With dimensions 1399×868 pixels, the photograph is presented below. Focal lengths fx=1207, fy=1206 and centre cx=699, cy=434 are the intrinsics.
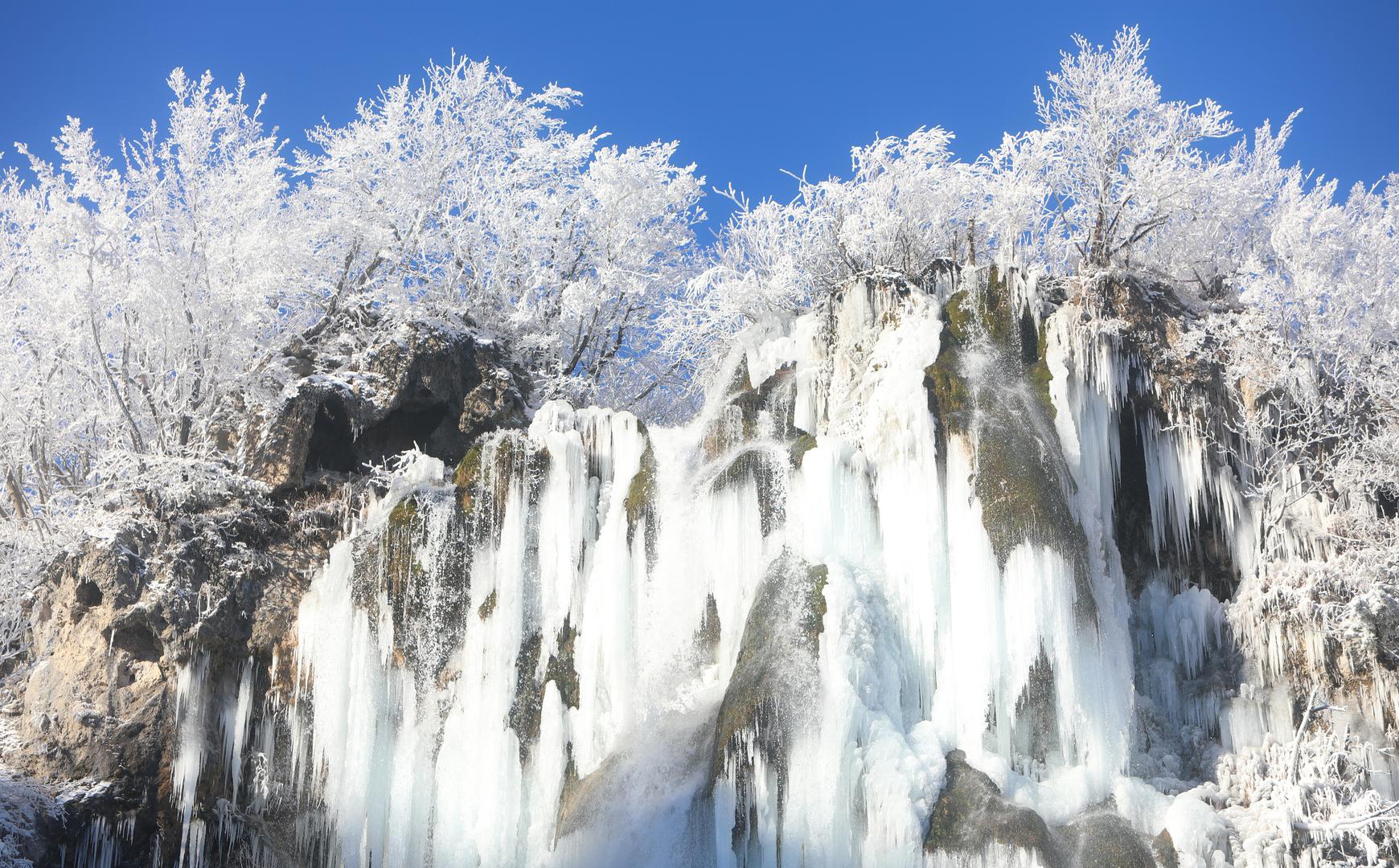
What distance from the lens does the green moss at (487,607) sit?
591 inches

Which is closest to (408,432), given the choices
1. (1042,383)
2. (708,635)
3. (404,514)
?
(404,514)

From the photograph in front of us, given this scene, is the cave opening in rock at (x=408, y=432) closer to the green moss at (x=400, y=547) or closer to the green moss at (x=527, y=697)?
the green moss at (x=400, y=547)

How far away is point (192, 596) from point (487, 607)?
140 inches

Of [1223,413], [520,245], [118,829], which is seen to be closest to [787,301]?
[520,245]

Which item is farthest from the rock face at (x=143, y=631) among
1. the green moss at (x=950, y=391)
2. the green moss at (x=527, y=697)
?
the green moss at (x=950, y=391)

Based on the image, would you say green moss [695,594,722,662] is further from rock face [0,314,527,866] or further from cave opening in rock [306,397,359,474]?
cave opening in rock [306,397,359,474]

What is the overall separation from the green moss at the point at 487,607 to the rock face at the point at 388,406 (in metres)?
2.65

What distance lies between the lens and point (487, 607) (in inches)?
593

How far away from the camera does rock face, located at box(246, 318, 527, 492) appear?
16.1 m

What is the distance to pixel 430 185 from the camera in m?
21.4

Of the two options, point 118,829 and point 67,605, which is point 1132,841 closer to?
point 118,829

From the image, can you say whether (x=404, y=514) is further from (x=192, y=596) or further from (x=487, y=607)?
(x=192, y=596)

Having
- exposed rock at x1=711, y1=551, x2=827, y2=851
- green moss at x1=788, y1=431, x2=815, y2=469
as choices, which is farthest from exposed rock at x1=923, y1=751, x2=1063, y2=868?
green moss at x1=788, y1=431, x2=815, y2=469

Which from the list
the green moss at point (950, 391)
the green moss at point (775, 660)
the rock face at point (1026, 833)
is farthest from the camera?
the green moss at point (950, 391)
